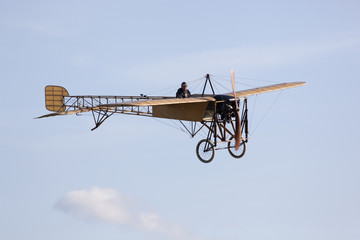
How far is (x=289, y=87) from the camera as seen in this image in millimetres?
36406

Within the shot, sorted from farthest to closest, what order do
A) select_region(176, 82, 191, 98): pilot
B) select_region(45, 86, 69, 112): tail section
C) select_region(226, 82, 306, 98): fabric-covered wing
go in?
1. select_region(45, 86, 69, 112): tail section
2. select_region(226, 82, 306, 98): fabric-covered wing
3. select_region(176, 82, 191, 98): pilot

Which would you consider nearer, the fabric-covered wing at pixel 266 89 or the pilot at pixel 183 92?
the pilot at pixel 183 92

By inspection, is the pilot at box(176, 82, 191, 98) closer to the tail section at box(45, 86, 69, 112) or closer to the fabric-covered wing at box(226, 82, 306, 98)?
the fabric-covered wing at box(226, 82, 306, 98)

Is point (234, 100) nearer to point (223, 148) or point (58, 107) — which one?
point (223, 148)

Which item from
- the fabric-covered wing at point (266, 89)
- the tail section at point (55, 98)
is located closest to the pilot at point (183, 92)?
the fabric-covered wing at point (266, 89)

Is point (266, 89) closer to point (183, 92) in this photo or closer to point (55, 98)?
point (183, 92)

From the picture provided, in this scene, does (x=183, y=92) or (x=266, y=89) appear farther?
(x=266, y=89)

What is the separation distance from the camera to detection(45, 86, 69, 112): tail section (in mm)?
39594

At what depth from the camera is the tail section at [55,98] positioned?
39.6 meters

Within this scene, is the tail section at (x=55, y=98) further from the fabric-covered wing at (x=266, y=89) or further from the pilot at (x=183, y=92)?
the fabric-covered wing at (x=266, y=89)

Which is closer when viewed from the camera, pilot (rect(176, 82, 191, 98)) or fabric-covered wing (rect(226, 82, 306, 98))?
pilot (rect(176, 82, 191, 98))

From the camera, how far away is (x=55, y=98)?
3975cm

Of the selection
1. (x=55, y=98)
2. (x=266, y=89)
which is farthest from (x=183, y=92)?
(x=55, y=98)

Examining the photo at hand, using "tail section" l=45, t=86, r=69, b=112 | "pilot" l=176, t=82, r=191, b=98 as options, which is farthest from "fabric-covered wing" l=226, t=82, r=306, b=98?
"tail section" l=45, t=86, r=69, b=112
